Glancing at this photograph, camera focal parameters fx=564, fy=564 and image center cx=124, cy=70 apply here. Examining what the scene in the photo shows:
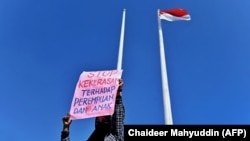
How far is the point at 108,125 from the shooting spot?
7.86 metres

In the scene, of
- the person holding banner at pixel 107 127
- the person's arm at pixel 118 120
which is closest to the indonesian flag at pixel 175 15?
the person's arm at pixel 118 120

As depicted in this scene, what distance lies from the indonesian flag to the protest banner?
52.7ft

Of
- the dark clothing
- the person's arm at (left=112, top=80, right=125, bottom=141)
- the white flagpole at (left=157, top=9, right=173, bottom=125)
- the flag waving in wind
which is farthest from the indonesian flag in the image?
the dark clothing

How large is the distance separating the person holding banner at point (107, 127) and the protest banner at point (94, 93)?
0.19 meters

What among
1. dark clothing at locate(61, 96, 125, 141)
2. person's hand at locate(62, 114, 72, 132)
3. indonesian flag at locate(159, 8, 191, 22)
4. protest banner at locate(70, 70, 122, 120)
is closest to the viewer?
dark clothing at locate(61, 96, 125, 141)

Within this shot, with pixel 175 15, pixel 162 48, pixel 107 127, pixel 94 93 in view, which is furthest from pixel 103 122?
pixel 175 15

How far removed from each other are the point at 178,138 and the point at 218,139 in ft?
1.86

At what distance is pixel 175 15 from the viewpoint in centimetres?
2488

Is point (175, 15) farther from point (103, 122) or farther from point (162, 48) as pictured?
point (103, 122)

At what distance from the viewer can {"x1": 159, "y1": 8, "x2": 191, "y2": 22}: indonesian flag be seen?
81.2ft

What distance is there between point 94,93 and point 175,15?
16450 millimetres

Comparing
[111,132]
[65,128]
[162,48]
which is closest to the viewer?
[111,132]

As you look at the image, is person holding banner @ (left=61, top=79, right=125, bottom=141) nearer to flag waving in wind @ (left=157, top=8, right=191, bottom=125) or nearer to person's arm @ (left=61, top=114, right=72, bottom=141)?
person's arm @ (left=61, top=114, right=72, bottom=141)

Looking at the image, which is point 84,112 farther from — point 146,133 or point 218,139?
point 218,139
